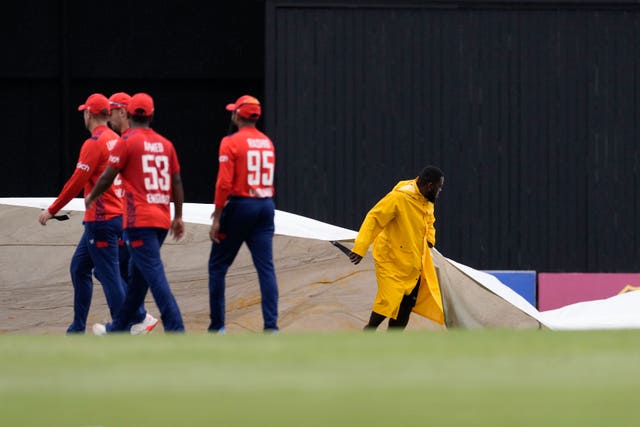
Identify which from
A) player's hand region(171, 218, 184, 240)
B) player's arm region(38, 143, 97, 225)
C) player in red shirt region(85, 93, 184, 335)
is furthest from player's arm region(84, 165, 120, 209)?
player's arm region(38, 143, 97, 225)

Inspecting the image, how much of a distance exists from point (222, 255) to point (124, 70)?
12.3m

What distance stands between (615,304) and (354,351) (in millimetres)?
7555

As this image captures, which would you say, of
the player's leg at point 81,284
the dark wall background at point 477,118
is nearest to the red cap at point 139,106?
the player's leg at point 81,284

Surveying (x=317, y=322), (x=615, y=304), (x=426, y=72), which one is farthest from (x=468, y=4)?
(x=317, y=322)

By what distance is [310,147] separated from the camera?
1738 centimetres

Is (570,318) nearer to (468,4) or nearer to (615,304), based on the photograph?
(615,304)

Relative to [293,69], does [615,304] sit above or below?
below

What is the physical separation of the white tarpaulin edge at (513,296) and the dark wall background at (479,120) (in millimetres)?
3070

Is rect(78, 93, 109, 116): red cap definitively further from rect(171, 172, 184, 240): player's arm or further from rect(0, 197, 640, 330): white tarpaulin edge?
rect(0, 197, 640, 330): white tarpaulin edge

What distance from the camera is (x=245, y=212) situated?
31.4 ft

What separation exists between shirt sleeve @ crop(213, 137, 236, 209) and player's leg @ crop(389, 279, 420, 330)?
2.77 meters

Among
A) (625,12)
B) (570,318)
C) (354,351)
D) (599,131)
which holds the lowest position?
(570,318)

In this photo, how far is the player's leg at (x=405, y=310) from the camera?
11.7 m

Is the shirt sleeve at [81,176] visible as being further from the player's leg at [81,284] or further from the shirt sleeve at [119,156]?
the shirt sleeve at [119,156]
